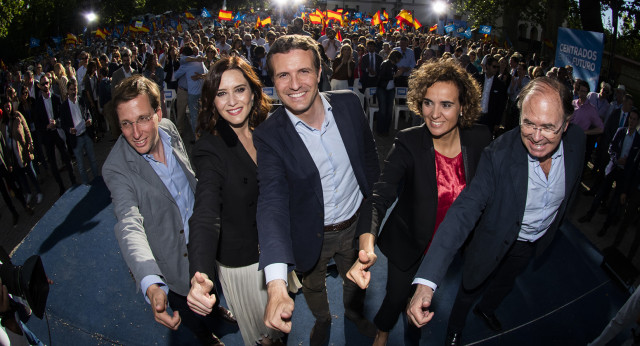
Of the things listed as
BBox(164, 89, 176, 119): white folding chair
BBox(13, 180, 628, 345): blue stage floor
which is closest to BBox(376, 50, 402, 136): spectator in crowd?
BBox(164, 89, 176, 119): white folding chair

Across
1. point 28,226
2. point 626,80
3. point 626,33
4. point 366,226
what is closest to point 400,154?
point 366,226

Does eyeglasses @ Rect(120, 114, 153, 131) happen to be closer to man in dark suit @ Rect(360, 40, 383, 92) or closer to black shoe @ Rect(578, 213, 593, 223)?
black shoe @ Rect(578, 213, 593, 223)

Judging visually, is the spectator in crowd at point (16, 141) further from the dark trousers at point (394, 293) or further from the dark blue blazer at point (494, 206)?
the dark blue blazer at point (494, 206)

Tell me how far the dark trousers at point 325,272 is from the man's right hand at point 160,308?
3.83 feet

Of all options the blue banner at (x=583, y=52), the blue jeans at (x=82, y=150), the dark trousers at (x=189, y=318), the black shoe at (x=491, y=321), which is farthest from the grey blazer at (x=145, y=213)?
the blue banner at (x=583, y=52)

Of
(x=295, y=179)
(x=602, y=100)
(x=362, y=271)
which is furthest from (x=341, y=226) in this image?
(x=602, y=100)

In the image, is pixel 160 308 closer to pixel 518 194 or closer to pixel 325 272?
pixel 325 272

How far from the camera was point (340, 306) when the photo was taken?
3.81 metres

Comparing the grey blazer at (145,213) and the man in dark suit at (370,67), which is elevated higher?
the man in dark suit at (370,67)

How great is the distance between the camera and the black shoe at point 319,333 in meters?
3.12

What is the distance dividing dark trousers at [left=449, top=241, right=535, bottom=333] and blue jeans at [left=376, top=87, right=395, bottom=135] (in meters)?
6.44

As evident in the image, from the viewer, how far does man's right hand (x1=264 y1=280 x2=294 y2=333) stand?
1564 millimetres

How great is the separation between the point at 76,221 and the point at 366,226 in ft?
16.1

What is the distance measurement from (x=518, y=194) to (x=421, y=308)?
1086 millimetres
